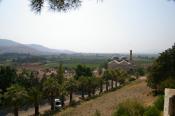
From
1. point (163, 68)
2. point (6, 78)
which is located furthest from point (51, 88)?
point (163, 68)

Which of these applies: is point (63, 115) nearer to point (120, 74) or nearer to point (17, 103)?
point (17, 103)

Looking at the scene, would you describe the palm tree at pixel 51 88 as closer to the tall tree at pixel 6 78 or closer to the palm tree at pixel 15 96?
the palm tree at pixel 15 96

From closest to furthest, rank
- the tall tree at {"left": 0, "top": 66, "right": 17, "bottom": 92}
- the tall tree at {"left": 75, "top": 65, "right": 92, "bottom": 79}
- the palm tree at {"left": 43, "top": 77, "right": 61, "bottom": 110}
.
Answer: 1. the palm tree at {"left": 43, "top": 77, "right": 61, "bottom": 110}
2. the tall tree at {"left": 0, "top": 66, "right": 17, "bottom": 92}
3. the tall tree at {"left": 75, "top": 65, "right": 92, "bottom": 79}

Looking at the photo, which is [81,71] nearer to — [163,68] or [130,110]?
[163,68]

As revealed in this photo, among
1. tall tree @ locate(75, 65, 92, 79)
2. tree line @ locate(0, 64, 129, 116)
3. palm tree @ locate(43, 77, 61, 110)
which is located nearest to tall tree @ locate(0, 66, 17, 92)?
tree line @ locate(0, 64, 129, 116)

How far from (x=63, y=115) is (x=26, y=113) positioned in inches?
316

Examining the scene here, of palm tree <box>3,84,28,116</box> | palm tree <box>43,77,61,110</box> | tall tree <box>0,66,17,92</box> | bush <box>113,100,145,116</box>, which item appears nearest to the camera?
bush <box>113,100,145,116</box>

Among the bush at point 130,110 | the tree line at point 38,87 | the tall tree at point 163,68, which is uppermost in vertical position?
the tall tree at point 163,68

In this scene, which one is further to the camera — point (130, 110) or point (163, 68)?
point (163, 68)

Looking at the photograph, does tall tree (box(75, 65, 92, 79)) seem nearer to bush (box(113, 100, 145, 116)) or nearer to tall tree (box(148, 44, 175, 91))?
tall tree (box(148, 44, 175, 91))

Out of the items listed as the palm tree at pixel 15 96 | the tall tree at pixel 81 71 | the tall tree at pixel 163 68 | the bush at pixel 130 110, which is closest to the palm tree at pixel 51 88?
the palm tree at pixel 15 96

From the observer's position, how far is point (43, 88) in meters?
41.0

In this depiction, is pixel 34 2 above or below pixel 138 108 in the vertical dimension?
above

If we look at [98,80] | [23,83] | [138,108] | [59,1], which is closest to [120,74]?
[98,80]
